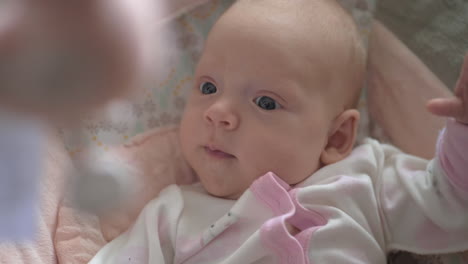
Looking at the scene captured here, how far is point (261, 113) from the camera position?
3.25 ft

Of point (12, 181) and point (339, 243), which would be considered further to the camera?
point (339, 243)

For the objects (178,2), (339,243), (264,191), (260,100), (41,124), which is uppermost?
(41,124)

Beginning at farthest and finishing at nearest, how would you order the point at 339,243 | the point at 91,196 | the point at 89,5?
the point at 339,243 → the point at 91,196 → the point at 89,5

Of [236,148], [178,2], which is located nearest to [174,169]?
[236,148]

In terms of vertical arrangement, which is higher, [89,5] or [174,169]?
[89,5]

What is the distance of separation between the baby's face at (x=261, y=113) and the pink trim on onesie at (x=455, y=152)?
0.81 feet

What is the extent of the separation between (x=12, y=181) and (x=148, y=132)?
0.91 metres

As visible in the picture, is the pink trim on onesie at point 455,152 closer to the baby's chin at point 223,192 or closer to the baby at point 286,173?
the baby at point 286,173

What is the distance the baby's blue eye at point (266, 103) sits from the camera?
100 centimetres

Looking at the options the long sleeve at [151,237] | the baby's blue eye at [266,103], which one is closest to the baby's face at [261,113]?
the baby's blue eye at [266,103]

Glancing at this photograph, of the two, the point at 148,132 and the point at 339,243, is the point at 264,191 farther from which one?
the point at 148,132

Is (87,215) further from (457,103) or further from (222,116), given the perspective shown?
(457,103)

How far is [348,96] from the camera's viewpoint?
3.61 ft

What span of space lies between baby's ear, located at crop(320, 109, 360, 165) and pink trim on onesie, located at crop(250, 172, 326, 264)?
0.14 meters
